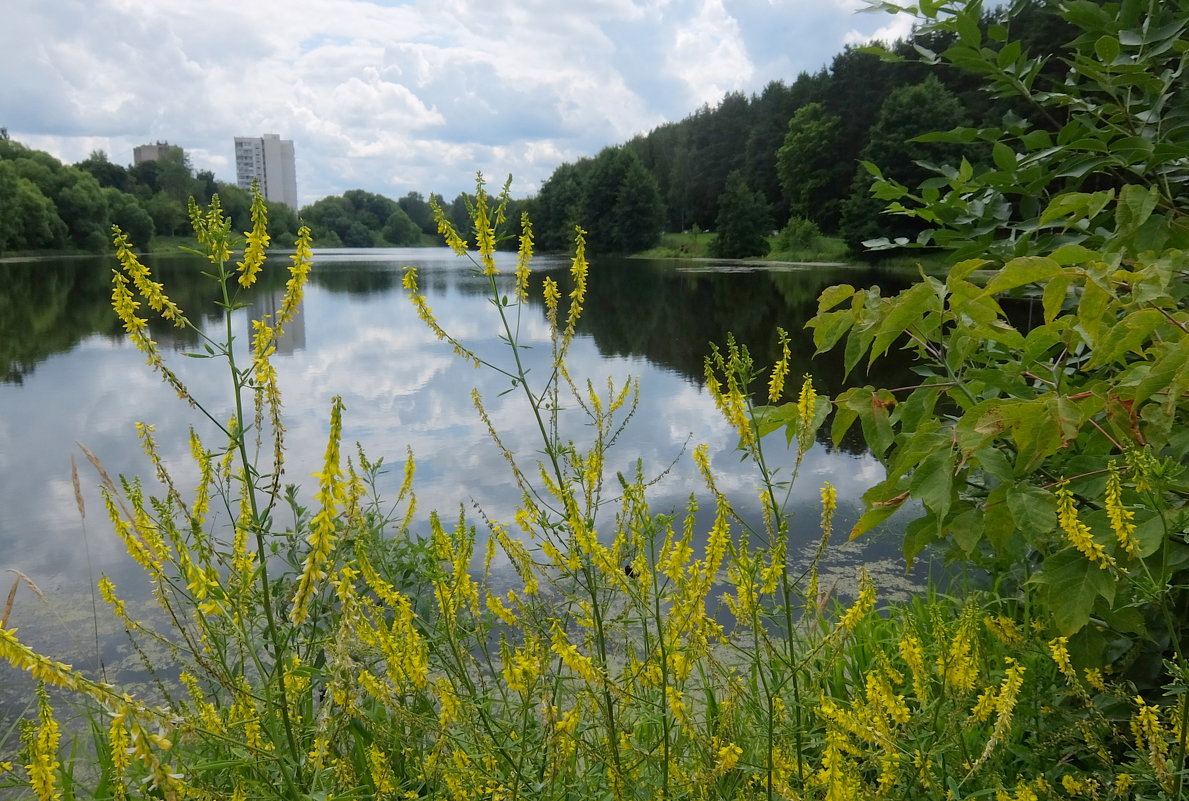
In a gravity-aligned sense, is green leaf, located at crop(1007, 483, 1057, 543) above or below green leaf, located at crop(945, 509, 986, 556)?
above

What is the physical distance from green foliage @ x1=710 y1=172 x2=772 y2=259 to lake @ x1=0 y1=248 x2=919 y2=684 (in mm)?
32814

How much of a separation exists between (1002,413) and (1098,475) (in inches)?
16.7

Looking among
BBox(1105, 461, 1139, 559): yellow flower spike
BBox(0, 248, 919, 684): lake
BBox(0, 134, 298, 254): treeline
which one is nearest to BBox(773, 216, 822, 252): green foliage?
BBox(0, 248, 919, 684): lake

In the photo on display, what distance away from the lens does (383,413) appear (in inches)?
377

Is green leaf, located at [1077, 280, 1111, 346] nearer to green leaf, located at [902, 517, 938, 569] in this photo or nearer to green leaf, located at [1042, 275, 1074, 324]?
green leaf, located at [1042, 275, 1074, 324]

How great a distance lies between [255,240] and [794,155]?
173 feet

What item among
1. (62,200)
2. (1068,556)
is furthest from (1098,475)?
(62,200)

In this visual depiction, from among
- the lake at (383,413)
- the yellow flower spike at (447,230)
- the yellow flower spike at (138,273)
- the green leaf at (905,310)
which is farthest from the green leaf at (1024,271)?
the yellow flower spike at (138,273)

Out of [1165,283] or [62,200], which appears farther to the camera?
[62,200]

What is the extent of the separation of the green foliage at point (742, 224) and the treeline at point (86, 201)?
30811 millimetres

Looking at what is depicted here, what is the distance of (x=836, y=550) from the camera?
5398mm

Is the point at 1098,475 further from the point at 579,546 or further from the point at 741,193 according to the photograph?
the point at 741,193

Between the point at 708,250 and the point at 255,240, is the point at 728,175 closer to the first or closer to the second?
the point at 708,250

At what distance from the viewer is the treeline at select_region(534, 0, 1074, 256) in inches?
1574
